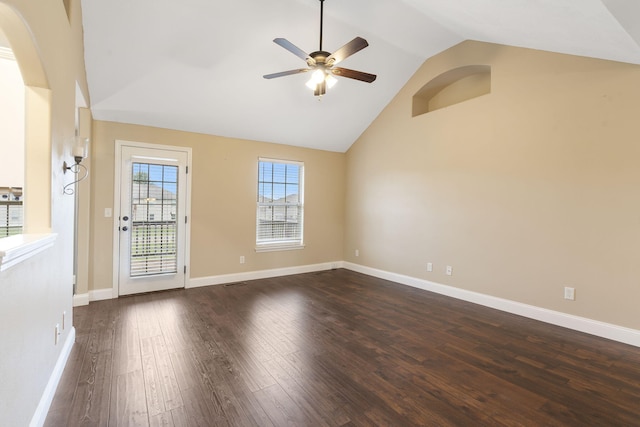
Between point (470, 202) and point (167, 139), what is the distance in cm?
457

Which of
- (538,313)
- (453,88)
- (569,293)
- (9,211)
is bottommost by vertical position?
(538,313)

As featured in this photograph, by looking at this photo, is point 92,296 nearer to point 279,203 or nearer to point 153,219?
point 153,219

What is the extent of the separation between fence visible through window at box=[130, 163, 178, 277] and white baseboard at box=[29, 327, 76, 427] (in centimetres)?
170

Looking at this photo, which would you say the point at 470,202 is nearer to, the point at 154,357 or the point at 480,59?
the point at 480,59

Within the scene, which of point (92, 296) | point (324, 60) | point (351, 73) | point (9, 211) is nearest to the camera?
point (324, 60)

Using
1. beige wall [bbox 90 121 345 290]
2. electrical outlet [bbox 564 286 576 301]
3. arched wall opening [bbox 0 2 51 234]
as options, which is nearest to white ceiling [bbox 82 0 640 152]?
beige wall [bbox 90 121 345 290]

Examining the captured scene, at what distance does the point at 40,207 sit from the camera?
198cm

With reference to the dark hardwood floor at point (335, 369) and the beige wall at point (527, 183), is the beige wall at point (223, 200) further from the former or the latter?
the beige wall at point (527, 183)

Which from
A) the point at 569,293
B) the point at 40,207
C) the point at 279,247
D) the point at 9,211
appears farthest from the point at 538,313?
the point at 9,211

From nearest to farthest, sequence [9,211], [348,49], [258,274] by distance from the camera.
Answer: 1. [348,49]
2. [9,211]
3. [258,274]

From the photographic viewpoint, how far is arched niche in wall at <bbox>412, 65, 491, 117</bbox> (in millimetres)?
4316

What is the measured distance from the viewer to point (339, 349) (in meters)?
2.74

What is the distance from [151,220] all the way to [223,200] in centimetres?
110

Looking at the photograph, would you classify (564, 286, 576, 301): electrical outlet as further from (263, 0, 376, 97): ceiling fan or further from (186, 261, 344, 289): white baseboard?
(186, 261, 344, 289): white baseboard
